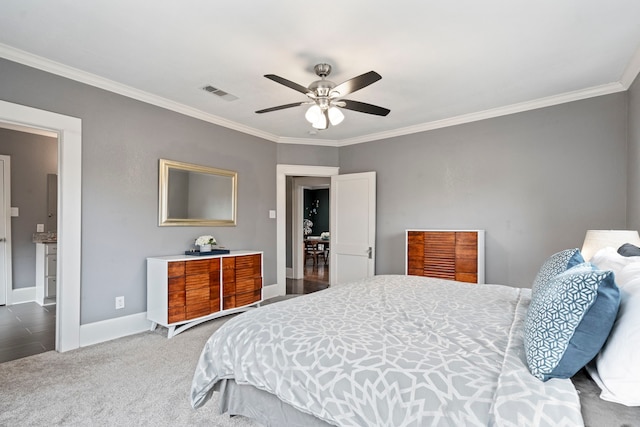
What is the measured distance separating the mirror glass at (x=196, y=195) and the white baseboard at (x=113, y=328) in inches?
40.2

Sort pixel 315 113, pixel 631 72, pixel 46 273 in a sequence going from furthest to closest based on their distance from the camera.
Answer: pixel 46 273, pixel 631 72, pixel 315 113

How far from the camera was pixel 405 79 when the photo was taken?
303 cm

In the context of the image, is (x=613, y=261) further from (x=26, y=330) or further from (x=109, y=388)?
(x=26, y=330)

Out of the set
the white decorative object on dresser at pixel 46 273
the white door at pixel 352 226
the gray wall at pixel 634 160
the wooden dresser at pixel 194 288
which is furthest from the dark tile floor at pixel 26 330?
the gray wall at pixel 634 160

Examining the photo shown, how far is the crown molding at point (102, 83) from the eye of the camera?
2.59 m

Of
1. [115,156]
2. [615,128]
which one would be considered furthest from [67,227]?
[615,128]

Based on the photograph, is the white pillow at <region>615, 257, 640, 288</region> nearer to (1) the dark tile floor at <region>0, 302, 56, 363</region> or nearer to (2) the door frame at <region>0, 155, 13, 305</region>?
(1) the dark tile floor at <region>0, 302, 56, 363</region>

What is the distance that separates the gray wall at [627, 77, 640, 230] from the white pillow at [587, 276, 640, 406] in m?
2.46

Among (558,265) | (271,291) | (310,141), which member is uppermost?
(310,141)

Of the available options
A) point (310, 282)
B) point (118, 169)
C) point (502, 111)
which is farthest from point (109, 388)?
point (502, 111)

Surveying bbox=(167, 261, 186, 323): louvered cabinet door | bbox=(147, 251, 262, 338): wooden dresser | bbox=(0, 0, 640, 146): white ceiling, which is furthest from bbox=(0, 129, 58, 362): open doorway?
bbox=(0, 0, 640, 146): white ceiling

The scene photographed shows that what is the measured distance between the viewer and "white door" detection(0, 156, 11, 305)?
4.33 m

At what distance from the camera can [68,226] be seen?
2.86 metres

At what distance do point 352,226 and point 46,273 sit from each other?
4.33 meters
